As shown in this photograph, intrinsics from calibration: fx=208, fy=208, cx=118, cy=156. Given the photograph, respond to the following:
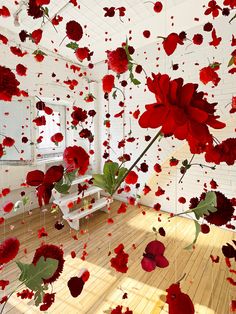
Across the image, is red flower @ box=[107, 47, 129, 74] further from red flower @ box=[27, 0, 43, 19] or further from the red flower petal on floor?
the red flower petal on floor

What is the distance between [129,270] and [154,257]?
80.4 inches

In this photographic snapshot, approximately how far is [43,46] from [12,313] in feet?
11.8

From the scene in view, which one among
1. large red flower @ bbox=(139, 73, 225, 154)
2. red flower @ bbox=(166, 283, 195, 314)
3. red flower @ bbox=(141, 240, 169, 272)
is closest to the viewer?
large red flower @ bbox=(139, 73, 225, 154)

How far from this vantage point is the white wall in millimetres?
2807

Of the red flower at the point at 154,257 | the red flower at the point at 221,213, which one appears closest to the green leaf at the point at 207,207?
the red flower at the point at 221,213

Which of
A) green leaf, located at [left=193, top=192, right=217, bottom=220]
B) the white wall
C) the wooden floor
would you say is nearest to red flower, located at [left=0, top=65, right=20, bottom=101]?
green leaf, located at [left=193, top=192, right=217, bottom=220]

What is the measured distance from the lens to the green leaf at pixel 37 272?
0.30 meters

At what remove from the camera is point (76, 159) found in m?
0.41

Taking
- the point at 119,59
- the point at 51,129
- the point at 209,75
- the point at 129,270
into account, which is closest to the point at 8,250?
the point at 119,59

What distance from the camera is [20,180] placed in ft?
11.4

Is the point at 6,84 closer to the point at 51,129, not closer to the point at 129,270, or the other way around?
the point at 129,270

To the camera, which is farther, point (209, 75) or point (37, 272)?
point (209, 75)

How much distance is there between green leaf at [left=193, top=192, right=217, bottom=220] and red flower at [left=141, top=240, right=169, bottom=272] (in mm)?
154

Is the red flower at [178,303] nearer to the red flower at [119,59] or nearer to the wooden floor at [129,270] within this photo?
the red flower at [119,59]
